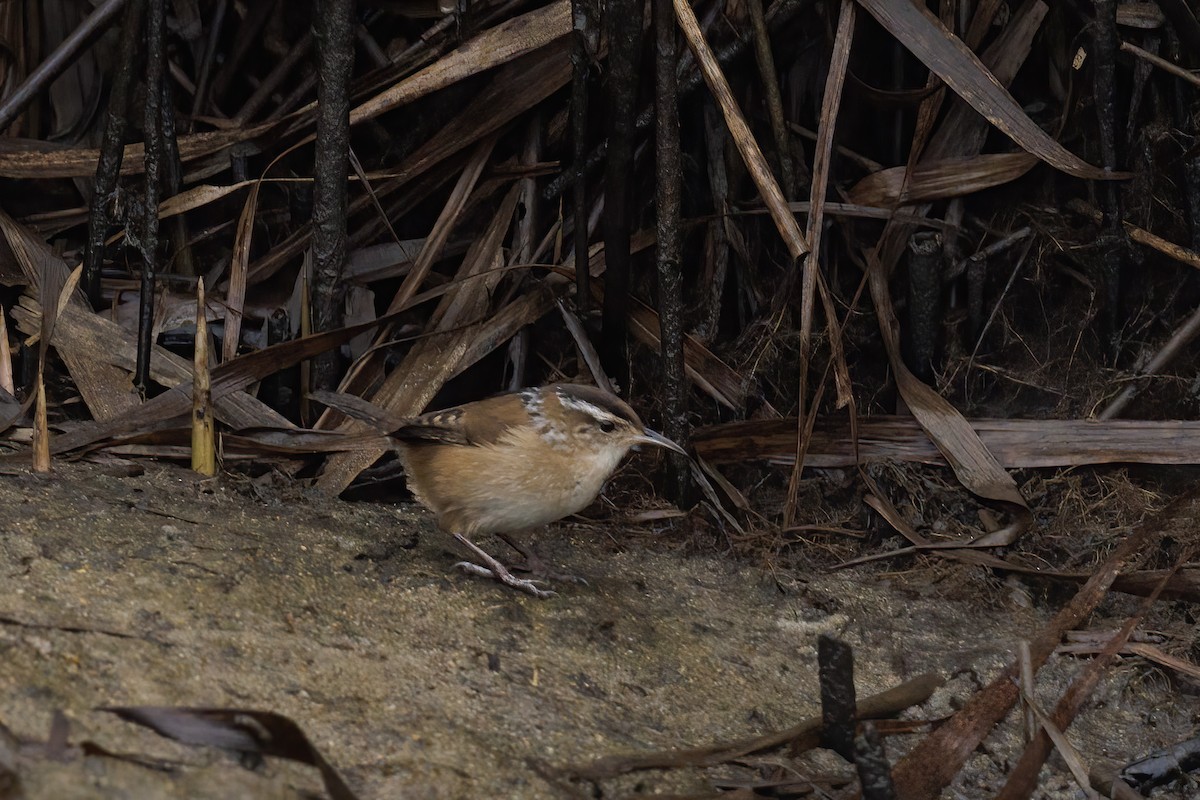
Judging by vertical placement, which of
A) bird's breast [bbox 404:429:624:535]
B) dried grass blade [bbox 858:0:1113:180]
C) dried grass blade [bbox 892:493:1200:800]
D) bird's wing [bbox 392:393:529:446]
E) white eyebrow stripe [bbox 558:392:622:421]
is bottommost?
dried grass blade [bbox 892:493:1200:800]

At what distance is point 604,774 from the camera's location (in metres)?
2.96

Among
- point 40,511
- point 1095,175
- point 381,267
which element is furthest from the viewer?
point 381,267

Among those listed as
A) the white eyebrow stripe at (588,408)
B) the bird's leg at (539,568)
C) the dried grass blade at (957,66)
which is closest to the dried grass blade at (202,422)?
the bird's leg at (539,568)

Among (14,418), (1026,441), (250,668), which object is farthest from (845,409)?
(14,418)

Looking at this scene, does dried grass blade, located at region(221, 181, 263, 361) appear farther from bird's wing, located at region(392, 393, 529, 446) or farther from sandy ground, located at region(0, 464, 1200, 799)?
bird's wing, located at region(392, 393, 529, 446)

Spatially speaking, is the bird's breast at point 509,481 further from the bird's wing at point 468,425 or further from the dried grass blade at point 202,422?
the dried grass blade at point 202,422

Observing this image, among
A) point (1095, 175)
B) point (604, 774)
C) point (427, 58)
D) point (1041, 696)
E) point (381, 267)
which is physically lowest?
point (1041, 696)

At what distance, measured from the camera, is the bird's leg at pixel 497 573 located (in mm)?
4129

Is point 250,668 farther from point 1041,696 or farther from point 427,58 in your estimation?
point 427,58

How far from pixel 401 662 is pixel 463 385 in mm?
2243

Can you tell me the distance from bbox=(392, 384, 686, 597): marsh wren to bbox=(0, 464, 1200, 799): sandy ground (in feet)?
0.70

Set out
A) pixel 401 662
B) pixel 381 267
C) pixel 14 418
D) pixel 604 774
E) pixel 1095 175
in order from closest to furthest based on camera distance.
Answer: pixel 604 774, pixel 401 662, pixel 1095 175, pixel 14 418, pixel 381 267

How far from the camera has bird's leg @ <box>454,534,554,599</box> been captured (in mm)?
4129

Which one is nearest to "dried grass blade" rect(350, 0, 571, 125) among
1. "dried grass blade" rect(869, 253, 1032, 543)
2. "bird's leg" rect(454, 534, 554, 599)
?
"dried grass blade" rect(869, 253, 1032, 543)
